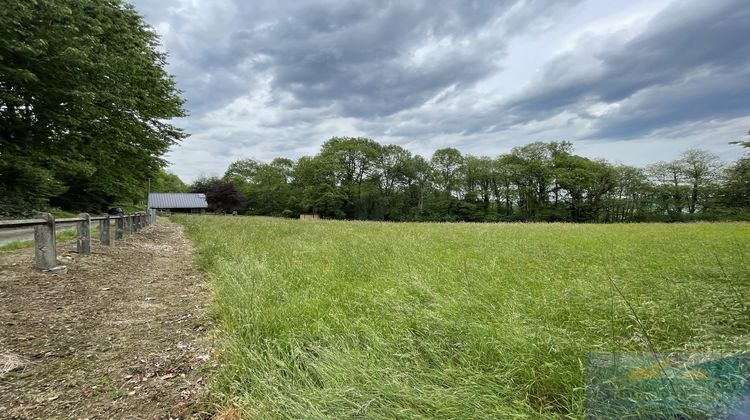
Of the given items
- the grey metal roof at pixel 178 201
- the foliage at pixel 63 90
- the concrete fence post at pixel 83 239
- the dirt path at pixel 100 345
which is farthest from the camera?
the grey metal roof at pixel 178 201

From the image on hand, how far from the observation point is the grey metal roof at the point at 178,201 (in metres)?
64.8

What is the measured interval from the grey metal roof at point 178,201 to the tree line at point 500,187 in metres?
17.4

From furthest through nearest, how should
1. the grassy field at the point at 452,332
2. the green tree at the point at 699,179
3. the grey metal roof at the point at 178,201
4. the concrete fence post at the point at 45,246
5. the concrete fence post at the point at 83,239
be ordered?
1. the grey metal roof at the point at 178,201
2. the green tree at the point at 699,179
3. the concrete fence post at the point at 83,239
4. the concrete fence post at the point at 45,246
5. the grassy field at the point at 452,332

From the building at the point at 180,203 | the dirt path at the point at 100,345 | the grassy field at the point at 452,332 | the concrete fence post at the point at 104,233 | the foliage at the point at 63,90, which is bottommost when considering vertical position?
the dirt path at the point at 100,345

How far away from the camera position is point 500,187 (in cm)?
5178

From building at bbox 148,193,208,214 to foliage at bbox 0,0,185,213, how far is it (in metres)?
54.1

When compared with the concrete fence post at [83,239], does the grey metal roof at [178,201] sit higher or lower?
higher

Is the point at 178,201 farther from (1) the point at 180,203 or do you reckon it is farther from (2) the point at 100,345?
(2) the point at 100,345

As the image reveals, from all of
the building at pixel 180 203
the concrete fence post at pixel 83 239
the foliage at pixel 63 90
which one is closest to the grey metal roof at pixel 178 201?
the building at pixel 180 203

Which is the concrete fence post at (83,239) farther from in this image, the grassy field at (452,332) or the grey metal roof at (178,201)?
the grey metal roof at (178,201)

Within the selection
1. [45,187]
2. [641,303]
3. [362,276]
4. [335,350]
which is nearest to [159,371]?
[335,350]

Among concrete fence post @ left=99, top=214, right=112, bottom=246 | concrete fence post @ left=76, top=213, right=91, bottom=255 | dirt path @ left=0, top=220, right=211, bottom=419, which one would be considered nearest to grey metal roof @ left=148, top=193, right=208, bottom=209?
concrete fence post @ left=99, top=214, right=112, bottom=246

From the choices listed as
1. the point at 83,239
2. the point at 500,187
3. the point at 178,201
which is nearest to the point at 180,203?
the point at 178,201

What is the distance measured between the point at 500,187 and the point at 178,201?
206 feet
